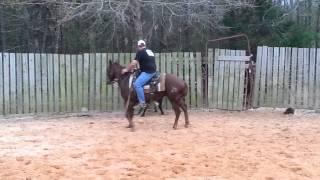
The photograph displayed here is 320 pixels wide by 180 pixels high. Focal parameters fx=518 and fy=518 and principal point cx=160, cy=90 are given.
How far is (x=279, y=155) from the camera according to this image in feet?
25.9

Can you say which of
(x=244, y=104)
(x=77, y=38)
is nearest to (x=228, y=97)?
(x=244, y=104)

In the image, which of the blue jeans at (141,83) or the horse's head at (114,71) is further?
the horse's head at (114,71)

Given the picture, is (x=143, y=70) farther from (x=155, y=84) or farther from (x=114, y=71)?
(x=114, y=71)

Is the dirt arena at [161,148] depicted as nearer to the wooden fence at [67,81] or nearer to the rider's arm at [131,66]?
the wooden fence at [67,81]

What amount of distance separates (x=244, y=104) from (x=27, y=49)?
9364 millimetres

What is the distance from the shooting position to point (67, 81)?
44.1ft

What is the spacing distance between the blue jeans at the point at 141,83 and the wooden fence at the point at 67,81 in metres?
2.75

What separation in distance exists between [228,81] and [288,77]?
61.8 inches

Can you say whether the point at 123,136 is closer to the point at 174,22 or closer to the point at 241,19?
the point at 174,22

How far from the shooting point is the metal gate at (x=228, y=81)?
1370 cm

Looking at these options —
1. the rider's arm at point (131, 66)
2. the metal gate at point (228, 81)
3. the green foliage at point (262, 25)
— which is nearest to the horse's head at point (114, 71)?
the rider's arm at point (131, 66)

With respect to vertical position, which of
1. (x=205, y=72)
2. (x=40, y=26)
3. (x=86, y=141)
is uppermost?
(x=40, y=26)

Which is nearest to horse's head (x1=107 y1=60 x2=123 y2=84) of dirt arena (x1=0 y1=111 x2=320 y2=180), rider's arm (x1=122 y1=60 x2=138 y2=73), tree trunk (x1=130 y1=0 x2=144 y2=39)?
rider's arm (x1=122 y1=60 x2=138 y2=73)

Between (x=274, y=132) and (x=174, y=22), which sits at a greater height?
(x=174, y=22)
